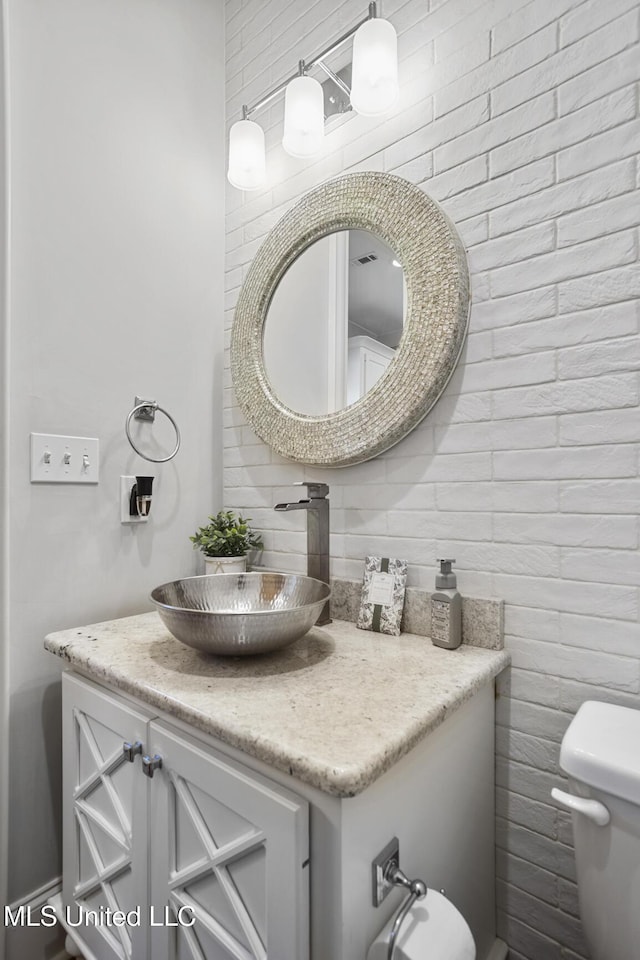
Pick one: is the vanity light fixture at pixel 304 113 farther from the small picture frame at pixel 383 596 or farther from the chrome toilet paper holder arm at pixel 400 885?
the chrome toilet paper holder arm at pixel 400 885

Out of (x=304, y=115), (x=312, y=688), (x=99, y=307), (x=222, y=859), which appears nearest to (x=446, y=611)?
(x=312, y=688)

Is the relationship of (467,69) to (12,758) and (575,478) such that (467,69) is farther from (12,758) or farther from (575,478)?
(12,758)

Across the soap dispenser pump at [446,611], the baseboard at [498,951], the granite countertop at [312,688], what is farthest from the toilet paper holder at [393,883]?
the baseboard at [498,951]

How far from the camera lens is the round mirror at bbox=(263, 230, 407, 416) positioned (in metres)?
1.15

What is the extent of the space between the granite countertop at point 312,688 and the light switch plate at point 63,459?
36cm

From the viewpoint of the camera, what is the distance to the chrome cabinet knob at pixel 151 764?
0.82 m

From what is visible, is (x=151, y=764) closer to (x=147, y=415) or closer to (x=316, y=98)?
(x=147, y=415)

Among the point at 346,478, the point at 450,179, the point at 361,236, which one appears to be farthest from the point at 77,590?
the point at 450,179

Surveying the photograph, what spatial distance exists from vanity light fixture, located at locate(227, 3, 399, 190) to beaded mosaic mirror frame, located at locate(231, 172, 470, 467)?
0.13 meters

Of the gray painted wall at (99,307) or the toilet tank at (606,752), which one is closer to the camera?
the toilet tank at (606,752)

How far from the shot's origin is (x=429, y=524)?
110 cm

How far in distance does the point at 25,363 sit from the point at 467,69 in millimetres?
1176

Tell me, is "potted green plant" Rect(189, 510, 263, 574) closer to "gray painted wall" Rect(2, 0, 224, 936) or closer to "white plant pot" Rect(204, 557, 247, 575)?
"white plant pot" Rect(204, 557, 247, 575)

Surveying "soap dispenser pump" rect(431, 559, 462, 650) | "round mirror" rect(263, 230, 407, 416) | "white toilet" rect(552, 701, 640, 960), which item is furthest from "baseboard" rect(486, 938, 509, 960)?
"round mirror" rect(263, 230, 407, 416)
